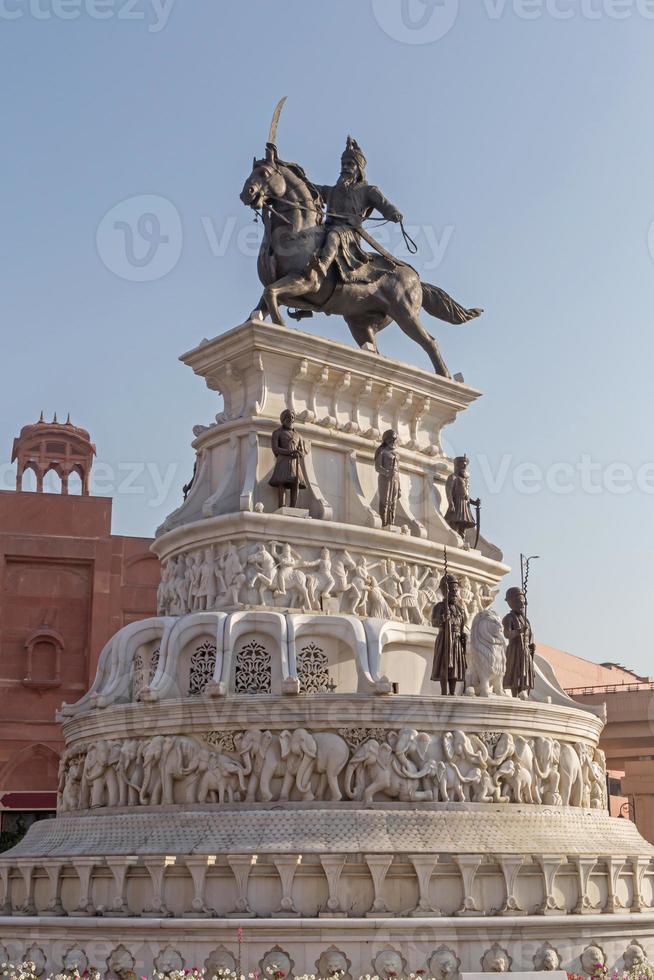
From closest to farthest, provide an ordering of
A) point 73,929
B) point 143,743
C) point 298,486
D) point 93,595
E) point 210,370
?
point 73,929, point 143,743, point 298,486, point 210,370, point 93,595

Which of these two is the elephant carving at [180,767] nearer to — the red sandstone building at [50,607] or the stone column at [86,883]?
the stone column at [86,883]

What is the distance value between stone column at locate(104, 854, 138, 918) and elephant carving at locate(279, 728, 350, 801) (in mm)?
3123

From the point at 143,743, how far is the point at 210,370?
9.64m

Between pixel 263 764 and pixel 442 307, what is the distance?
15559 mm

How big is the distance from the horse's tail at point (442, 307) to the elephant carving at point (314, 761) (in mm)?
14764

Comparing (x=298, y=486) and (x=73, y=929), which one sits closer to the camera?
(x=73, y=929)

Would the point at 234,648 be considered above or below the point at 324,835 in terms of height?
above

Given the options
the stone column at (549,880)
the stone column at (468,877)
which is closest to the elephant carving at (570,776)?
the stone column at (549,880)

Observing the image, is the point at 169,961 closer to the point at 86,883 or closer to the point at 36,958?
the point at 86,883

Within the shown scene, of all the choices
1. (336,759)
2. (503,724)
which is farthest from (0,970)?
(503,724)

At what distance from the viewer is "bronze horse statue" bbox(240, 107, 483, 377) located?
107 ft

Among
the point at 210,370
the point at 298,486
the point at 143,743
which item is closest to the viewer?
the point at 143,743

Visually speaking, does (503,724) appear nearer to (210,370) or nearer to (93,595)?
(210,370)

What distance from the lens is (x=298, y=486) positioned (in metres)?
29.2
